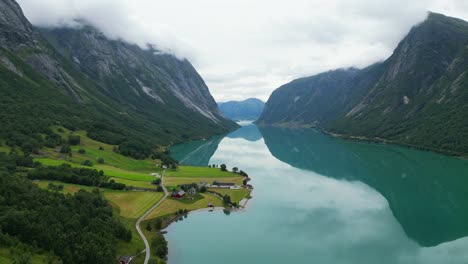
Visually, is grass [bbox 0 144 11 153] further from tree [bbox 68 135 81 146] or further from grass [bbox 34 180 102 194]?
grass [bbox 34 180 102 194]

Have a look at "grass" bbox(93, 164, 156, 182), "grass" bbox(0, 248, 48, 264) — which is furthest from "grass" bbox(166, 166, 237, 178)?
"grass" bbox(0, 248, 48, 264)

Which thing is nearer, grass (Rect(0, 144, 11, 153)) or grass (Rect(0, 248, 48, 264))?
grass (Rect(0, 248, 48, 264))

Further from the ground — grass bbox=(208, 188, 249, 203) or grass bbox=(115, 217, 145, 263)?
grass bbox=(208, 188, 249, 203)

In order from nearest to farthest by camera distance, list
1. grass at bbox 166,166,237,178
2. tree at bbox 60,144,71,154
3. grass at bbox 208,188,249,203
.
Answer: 1. grass at bbox 208,188,249,203
2. tree at bbox 60,144,71,154
3. grass at bbox 166,166,237,178

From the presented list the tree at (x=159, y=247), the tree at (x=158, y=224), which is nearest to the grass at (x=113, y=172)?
the tree at (x=158, y=224)

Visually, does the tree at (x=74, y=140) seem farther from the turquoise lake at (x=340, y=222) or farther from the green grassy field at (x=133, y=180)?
the turquoise lake at (x=340, y=222)

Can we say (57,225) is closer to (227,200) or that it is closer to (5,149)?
(227,200)

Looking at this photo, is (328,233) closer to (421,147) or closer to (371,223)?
(371,223)
